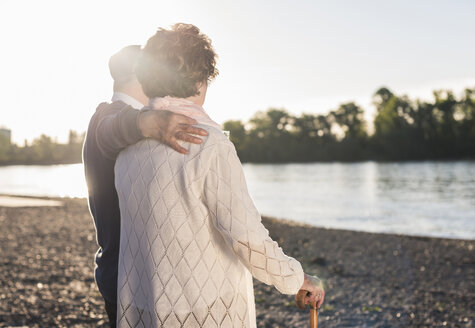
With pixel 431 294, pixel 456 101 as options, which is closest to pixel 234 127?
pixel 456 101

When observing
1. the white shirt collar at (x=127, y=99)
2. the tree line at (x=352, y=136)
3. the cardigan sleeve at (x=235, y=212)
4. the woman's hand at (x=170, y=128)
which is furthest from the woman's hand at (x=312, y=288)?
the tree line at (x=352, y=136)

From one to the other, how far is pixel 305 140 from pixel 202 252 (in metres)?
115

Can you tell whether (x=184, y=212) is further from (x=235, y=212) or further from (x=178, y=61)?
(x=178, y=61)

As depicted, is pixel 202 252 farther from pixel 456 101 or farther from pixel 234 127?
pixel 234 127

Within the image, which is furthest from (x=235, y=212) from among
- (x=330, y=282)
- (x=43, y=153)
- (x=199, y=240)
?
(x=43, y=153)

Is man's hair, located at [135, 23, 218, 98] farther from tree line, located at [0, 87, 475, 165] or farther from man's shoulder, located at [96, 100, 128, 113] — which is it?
tree line, located at [0, 87, 475, 165]

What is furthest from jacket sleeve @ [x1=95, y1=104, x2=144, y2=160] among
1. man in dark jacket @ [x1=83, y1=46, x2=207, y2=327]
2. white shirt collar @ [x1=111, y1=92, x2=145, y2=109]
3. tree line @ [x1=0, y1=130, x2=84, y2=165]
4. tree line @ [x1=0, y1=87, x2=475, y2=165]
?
tree line @ [x1=0, y1=130, x2=84, y2=165]

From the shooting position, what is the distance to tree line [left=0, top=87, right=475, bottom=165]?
290 feet

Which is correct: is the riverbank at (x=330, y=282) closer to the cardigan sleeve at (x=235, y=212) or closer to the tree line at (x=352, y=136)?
the cardigan sleeve at (x=235, y=212)

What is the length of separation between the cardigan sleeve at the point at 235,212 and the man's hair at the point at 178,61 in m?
0.28

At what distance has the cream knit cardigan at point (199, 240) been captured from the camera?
1548mm

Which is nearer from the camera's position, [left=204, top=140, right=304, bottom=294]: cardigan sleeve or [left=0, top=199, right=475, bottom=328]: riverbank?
[left=204, top=140, right=304, bottom=294]: cardigan sleeve

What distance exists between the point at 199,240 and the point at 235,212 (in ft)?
0.54

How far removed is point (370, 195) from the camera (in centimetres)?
3231
